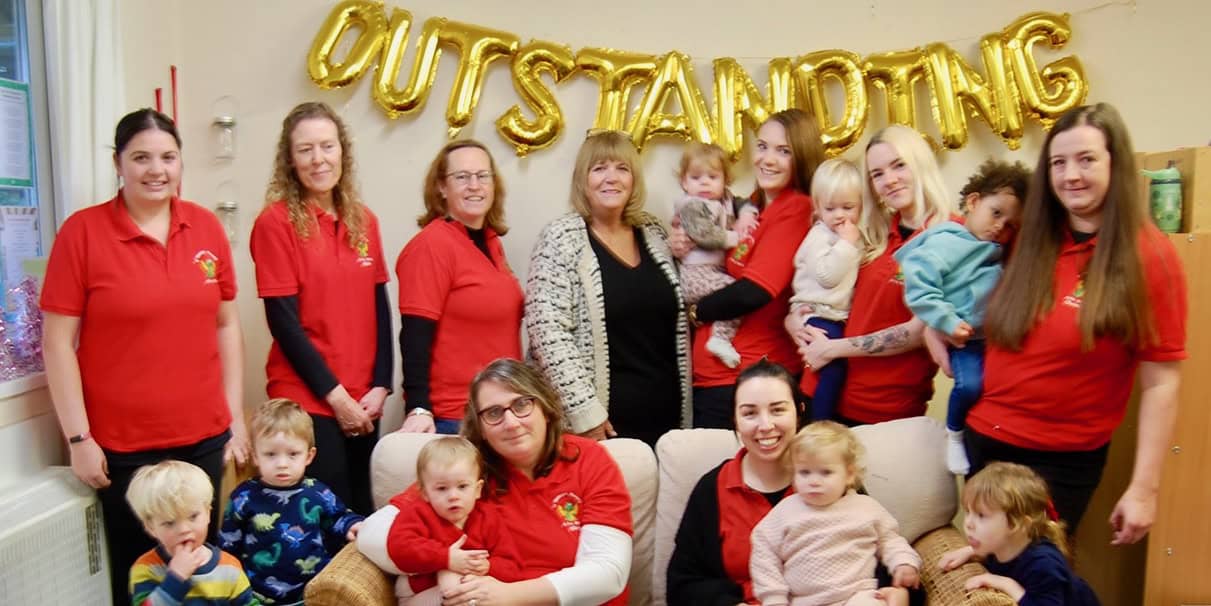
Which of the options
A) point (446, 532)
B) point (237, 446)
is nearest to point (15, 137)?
point (237, 446)

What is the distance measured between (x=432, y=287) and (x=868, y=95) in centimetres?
167

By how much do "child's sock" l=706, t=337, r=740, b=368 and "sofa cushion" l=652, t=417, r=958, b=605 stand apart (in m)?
0.32

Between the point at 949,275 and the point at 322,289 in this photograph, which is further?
the point at 322,289

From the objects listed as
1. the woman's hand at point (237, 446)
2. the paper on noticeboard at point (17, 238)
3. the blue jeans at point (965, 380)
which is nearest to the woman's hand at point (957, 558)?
the blue jeans at point (965, 380)

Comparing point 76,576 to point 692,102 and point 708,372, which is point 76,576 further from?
point 692,102

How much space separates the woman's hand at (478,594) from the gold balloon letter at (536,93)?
1664 millimetres

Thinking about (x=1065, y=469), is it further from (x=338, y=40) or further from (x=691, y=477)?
(x=338, y=40)

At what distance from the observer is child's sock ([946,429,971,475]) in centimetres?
241

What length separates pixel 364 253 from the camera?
2717mm

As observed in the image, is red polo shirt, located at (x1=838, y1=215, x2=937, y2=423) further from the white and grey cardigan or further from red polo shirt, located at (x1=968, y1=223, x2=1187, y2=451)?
the white and grey cardigan

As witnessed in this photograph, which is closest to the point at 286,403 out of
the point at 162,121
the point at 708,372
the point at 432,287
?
the point at 432,287

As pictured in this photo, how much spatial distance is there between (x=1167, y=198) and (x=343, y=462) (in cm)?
A: 233

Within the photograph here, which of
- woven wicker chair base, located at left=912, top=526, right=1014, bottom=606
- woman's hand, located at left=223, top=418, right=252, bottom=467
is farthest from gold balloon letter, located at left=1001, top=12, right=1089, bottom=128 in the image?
woman's hand, located at left=223, top=418, right=252, bottom=467

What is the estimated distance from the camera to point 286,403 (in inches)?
93.0
